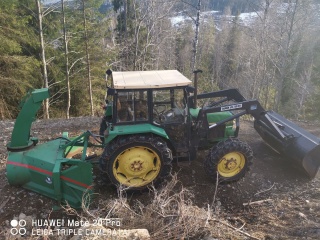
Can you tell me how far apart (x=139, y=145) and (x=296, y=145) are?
3410 mm

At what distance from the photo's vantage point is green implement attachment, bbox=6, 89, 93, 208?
4836 mm

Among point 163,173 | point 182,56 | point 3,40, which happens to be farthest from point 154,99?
point 182,56

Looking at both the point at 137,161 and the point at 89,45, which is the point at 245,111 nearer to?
the point at 137,161

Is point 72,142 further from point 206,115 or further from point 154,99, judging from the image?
point 206,115

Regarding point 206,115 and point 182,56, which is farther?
point 182,56

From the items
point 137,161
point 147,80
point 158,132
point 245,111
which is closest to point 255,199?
point 245,111

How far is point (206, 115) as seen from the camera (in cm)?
579

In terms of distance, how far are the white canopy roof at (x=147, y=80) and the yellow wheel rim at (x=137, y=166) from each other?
3.75ft

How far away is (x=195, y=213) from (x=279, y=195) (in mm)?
2437

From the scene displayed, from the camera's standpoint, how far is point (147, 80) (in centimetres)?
529

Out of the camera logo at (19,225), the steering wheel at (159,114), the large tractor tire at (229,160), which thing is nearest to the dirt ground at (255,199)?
the camera logo at (19,225)

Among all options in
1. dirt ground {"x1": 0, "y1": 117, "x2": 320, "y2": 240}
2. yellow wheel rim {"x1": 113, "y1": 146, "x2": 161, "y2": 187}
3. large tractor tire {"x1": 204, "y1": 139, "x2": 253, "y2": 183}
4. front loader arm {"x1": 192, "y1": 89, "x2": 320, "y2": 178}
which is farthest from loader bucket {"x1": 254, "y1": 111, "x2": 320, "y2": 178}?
yellow wheel rim {"x1": 113, "y1": 146, "x2": 161, "y2": 187}

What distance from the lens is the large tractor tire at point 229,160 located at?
5.53 metres

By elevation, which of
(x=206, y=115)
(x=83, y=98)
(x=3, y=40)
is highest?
(x=3, y=40)
